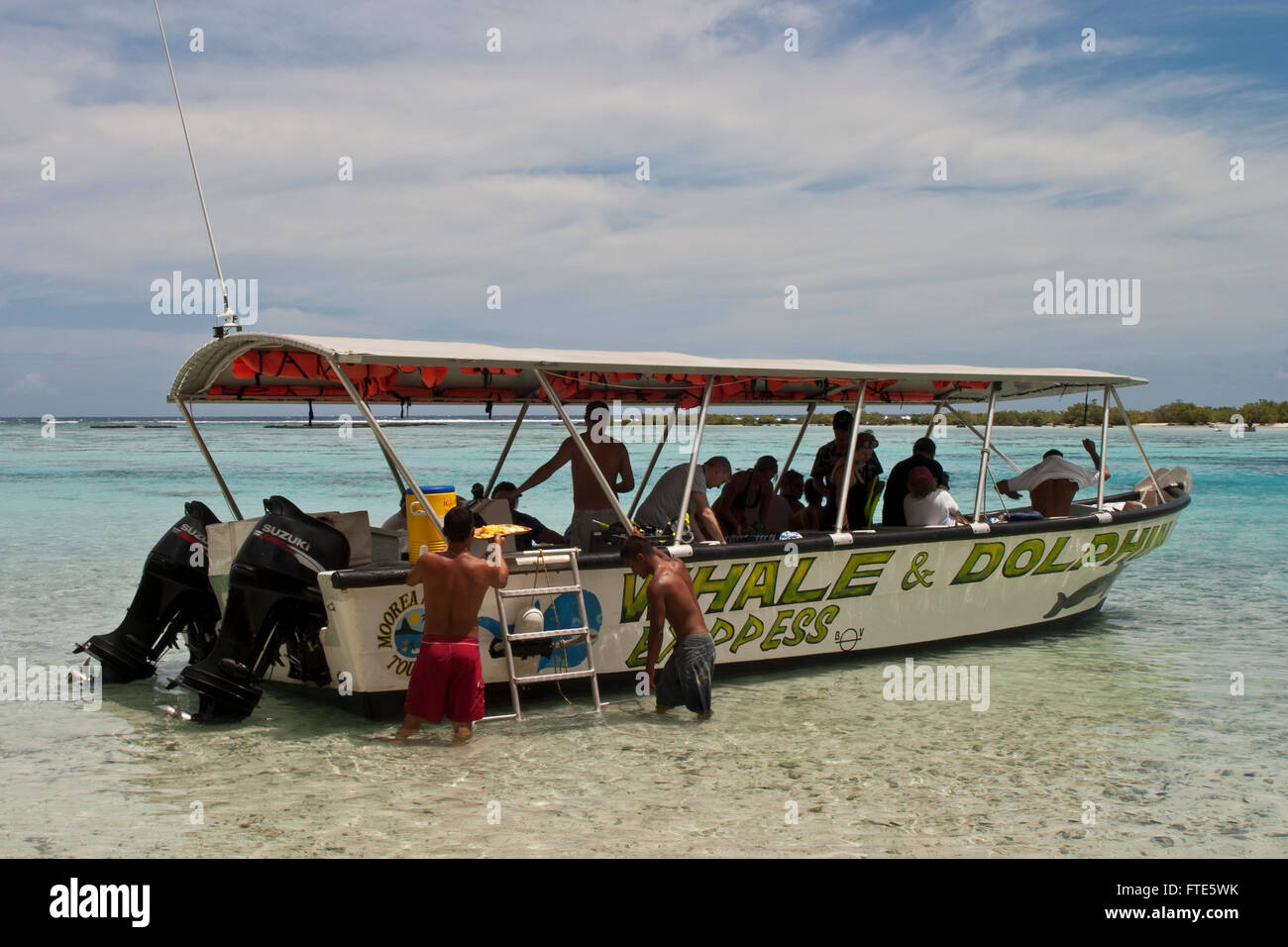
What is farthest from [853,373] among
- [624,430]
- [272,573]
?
[272,573]

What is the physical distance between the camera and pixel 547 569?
21.1 feet

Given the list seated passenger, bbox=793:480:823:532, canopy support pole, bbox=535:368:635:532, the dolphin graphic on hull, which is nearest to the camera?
canopy support pole, bbox=535:368:635:532

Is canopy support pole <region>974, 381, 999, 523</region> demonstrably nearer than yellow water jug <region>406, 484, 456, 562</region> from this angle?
No

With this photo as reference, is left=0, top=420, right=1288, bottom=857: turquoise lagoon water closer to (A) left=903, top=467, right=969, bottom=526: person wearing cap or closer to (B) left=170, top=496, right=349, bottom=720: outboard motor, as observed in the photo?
(B) left=170, top=496, right=349, bottom=720: outboard motor

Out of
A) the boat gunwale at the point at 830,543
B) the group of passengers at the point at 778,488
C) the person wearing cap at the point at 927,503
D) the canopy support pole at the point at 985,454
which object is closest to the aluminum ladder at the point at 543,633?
the boat gunwale at the point at 830,543

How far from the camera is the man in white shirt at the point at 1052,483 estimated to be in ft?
30.8

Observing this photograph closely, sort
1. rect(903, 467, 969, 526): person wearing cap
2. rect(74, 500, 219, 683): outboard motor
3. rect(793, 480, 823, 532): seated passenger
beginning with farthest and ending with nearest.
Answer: rect(793, 480, 823, 532): seated passenger
rect(903, 467, 969, 526): person wearing cap
rect(74, 500, 219, 683): outboard motor

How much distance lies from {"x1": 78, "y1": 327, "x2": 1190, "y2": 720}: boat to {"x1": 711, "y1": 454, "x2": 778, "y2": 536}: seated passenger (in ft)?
2.57

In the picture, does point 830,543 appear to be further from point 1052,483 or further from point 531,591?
point 1052,483

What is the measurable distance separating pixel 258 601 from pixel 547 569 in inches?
70.0

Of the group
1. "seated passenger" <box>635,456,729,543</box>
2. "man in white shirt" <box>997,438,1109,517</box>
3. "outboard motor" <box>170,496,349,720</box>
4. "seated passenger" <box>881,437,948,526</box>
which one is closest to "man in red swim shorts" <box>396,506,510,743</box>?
"outboard motor" <box>170,496,349,720</box>

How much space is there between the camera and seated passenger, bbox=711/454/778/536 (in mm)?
8891

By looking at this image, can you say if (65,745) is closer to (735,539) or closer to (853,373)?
(735,539)

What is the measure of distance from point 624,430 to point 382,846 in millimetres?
4655
